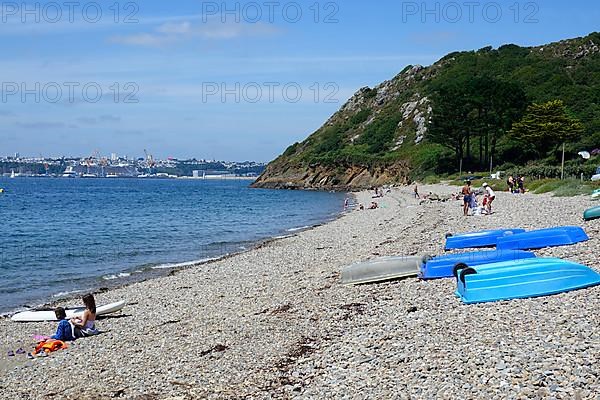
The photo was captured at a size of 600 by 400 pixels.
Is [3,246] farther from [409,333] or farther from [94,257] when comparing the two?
[409,333]

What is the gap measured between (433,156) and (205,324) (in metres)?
80.0

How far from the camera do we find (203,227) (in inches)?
1805

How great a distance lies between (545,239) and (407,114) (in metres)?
109

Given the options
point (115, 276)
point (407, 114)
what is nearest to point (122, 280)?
point (115, 276)

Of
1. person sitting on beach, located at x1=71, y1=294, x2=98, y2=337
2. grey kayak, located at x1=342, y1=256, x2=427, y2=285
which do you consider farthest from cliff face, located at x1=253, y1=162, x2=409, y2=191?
person sitting on beach, located at x1=71, y1=294, x2=98, y2=337

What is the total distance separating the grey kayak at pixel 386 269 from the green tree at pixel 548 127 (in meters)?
54.0

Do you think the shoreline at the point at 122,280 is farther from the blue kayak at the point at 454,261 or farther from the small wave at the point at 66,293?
the blue kayak at the point at 454,261

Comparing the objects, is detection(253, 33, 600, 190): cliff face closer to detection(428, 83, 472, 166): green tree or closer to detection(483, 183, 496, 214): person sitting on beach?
detection(428, 83, 472, 166): green tree

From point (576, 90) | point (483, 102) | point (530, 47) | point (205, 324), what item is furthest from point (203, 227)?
point (530, 47)

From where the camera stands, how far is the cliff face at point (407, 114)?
94750mm

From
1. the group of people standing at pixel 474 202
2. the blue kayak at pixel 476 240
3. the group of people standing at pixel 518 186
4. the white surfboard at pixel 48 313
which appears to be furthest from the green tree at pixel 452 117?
the white surfboard at pixel 48 313

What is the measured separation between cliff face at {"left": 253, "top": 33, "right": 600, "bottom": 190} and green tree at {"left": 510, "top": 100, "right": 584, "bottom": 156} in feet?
27.3

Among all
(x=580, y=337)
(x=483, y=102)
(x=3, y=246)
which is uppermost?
(x=483, y=102)

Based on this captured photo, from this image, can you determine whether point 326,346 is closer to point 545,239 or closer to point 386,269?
point 386,269
